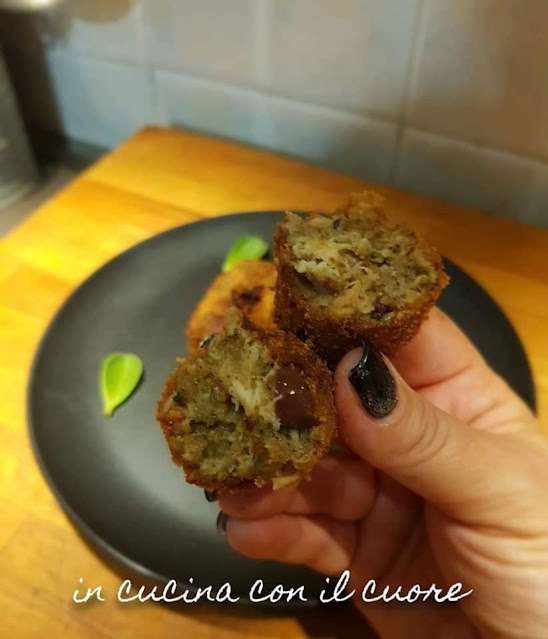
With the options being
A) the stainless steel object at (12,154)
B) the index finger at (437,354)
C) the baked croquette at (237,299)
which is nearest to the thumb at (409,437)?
the index finger at (437,354)

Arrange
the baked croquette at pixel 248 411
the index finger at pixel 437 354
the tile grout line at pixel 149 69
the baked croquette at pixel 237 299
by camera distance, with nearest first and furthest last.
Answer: the baked croquette at pixel 248 411 < the index finger at pixel 437 354 < the baked croquette at pixel 237 299 < the tile grout line at pixel 149 69

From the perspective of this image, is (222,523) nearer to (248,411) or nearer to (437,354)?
(248,411)

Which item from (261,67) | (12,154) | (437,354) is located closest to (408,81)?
(261,67)

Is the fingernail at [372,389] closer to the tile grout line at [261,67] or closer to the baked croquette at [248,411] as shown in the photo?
the baked croquette at [248,411]

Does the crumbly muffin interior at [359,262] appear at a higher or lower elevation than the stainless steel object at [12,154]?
higher


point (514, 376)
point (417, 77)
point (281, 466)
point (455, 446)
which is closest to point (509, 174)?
point (417, 77)

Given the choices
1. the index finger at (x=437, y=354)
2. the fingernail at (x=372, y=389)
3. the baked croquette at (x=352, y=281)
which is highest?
the baked croquette at (x=352, y=281)

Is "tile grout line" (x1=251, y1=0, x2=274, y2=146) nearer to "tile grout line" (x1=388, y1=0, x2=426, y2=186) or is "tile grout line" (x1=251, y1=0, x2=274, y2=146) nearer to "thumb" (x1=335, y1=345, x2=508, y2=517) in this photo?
"tile grout line" (x1=388, y1=0, x2=426, y2=186)

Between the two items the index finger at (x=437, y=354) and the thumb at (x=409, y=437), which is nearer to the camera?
the thumb at (x=409, y=437)
